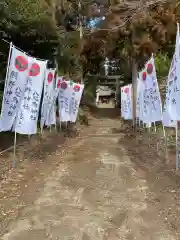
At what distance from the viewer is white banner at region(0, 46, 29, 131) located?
26.4 ft

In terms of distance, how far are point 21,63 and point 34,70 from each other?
426 millimetres

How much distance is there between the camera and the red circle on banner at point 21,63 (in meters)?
8.02

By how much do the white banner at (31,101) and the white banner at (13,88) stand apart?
0.15 metres

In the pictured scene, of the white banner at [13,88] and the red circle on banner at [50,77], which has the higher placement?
the red circle on banner at [50,77]

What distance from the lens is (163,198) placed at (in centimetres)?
620

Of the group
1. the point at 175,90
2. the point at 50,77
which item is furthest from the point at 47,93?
the point at 175,90

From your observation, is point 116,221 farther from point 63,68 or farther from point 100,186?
point 63,68

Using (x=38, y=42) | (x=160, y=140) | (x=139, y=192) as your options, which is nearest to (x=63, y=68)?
(x=38, y=42)

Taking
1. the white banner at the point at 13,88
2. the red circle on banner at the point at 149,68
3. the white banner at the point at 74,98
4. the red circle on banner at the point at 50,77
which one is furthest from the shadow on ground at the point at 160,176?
the white banner at the point at 74,98

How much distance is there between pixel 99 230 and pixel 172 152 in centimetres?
584

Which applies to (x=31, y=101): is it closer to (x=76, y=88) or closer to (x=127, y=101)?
(x=76, y=88)

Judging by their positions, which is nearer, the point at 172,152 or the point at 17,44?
the point at 172,152

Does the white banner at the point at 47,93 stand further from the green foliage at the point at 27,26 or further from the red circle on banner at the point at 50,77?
the green foliage at the point at 27,26

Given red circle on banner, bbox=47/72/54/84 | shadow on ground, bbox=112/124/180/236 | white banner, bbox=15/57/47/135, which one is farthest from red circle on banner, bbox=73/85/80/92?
white banner, bbox=15/57/47/135
